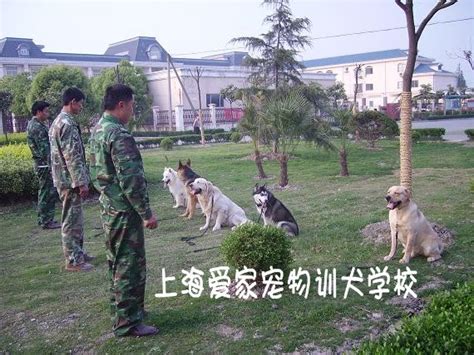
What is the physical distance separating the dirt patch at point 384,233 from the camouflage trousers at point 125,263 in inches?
141

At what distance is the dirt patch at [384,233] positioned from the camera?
6324 millimetres

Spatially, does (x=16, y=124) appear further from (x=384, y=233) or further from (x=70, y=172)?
(x=384, y=233)

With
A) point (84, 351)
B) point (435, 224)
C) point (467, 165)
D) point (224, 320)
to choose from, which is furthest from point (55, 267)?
point (467, 165)

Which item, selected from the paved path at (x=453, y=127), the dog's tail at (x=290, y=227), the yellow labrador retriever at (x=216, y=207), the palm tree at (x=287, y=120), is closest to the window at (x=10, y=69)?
the paved path at (x=453, y=127)

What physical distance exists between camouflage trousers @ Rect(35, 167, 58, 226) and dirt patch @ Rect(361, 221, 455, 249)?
5.69 meters

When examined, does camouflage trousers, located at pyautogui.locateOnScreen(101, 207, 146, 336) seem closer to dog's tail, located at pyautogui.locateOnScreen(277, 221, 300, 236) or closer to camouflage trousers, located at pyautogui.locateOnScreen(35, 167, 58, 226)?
dog's tail, located at pyautogui.locateOnScreen(277, 221, 300, 236)

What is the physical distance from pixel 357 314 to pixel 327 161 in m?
13.2

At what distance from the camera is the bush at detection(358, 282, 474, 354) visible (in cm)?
261

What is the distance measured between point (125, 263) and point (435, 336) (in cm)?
248

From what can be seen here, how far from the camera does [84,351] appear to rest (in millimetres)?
4066

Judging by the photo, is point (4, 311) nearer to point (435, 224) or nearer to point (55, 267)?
point (55, 267)

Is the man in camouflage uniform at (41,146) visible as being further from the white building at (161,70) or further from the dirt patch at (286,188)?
the white building at (161,70)

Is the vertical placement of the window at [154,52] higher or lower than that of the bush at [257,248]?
higher

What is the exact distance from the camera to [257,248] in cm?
465
